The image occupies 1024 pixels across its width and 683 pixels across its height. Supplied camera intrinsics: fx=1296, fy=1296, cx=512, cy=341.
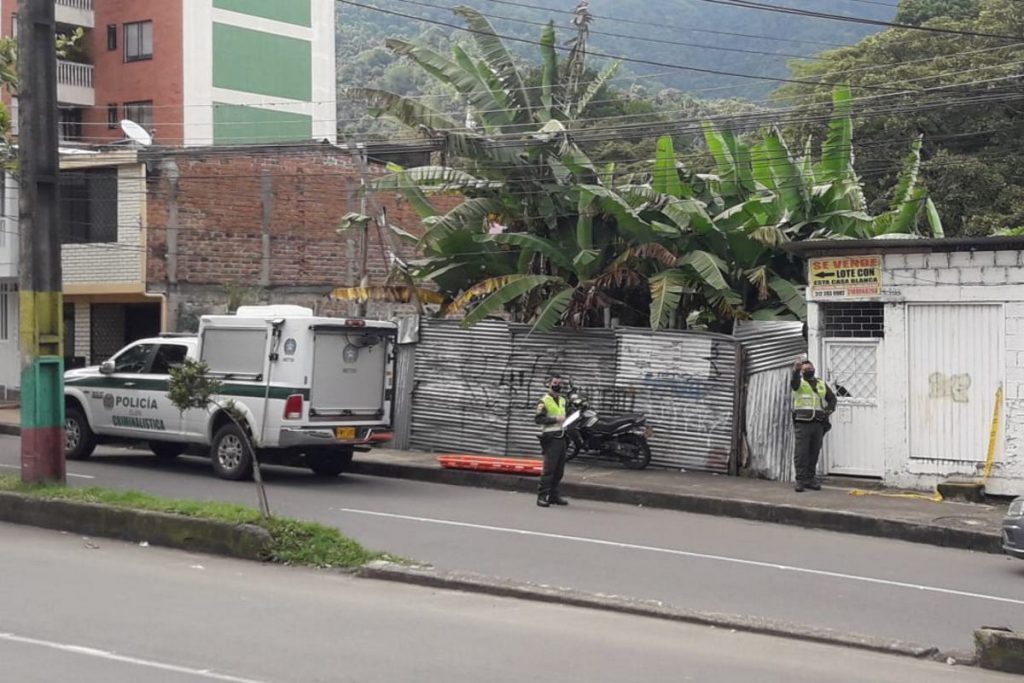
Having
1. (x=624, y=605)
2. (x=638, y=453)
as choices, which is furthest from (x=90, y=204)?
(x=624, y=605)

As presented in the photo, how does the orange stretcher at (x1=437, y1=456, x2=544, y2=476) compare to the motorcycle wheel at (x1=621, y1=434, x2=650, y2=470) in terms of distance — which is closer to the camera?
the orange stretcher at (x1=437, y1=456, x2=544, y2=476)

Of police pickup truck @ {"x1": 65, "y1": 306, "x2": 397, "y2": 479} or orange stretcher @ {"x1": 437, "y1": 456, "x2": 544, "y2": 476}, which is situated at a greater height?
police pickup truck @ {"x1": 65, "y1": 306, "x2": 397, "y2": 479}

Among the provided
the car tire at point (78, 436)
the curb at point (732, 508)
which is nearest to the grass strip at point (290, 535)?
the curb at point (732, 508)

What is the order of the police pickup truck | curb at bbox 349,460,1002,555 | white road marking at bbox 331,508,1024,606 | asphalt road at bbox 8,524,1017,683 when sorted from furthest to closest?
the police pickup truck → curb at bbox 349,460,1002,555 → white road marking at bbox 331,508,1024,606 → asphalt road at bbox 8,524,1017,683

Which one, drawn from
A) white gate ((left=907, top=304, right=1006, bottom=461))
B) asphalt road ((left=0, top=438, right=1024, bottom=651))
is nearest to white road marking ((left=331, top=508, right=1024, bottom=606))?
asphalt road ((left=0, top=438, right=1024, bottom=651))

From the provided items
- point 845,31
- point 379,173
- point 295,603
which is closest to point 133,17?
point 379,173

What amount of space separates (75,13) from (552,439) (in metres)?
32.7

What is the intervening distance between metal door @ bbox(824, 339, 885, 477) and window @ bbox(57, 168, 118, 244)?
17.1m

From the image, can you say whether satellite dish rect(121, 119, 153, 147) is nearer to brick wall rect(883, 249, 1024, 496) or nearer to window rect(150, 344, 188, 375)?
window rect(150, 344, 188, 375)

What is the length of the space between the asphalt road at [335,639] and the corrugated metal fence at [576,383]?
29.9ft

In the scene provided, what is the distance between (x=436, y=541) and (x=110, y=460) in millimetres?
8231

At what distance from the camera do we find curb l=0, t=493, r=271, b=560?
1137 cm

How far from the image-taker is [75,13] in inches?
1667

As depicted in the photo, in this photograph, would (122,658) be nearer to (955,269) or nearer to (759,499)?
(759,499)
